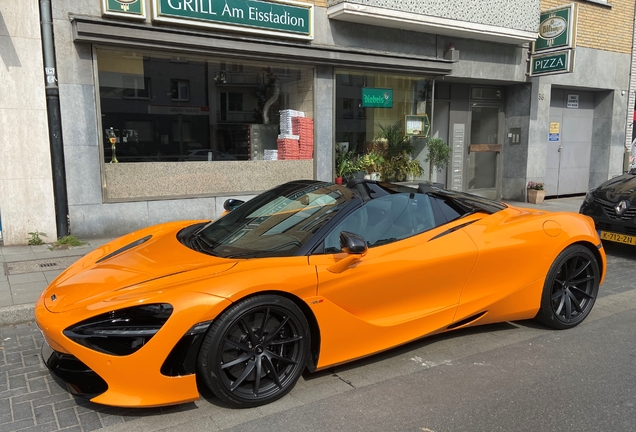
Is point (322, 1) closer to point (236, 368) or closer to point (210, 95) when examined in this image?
point (210, 95)

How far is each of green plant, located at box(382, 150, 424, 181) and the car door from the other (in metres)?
7.13

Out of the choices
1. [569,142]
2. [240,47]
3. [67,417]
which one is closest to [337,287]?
[67,417]

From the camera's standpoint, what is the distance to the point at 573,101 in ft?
48.1

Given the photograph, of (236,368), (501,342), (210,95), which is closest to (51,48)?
(210,95)

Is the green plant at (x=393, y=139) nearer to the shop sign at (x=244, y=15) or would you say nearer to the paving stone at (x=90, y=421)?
the shop sign at (x=244, y=15)

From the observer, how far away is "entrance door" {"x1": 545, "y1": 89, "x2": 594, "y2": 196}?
1437cm

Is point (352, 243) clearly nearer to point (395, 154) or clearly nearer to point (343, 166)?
point (343, 166)

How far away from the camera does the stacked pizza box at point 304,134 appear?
32.3 feet

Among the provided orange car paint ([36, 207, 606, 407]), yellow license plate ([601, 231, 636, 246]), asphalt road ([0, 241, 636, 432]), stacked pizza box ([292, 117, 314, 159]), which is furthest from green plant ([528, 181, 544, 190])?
asphalt road ([0, 241, 636, 432])

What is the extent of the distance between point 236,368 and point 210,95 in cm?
668

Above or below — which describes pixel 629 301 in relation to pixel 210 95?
below

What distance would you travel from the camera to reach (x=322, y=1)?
9500 millimetres

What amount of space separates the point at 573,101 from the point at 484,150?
3450mm

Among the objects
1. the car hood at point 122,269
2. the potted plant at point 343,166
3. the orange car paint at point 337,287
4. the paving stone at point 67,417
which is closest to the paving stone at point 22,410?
the paving stone at point 67,417
